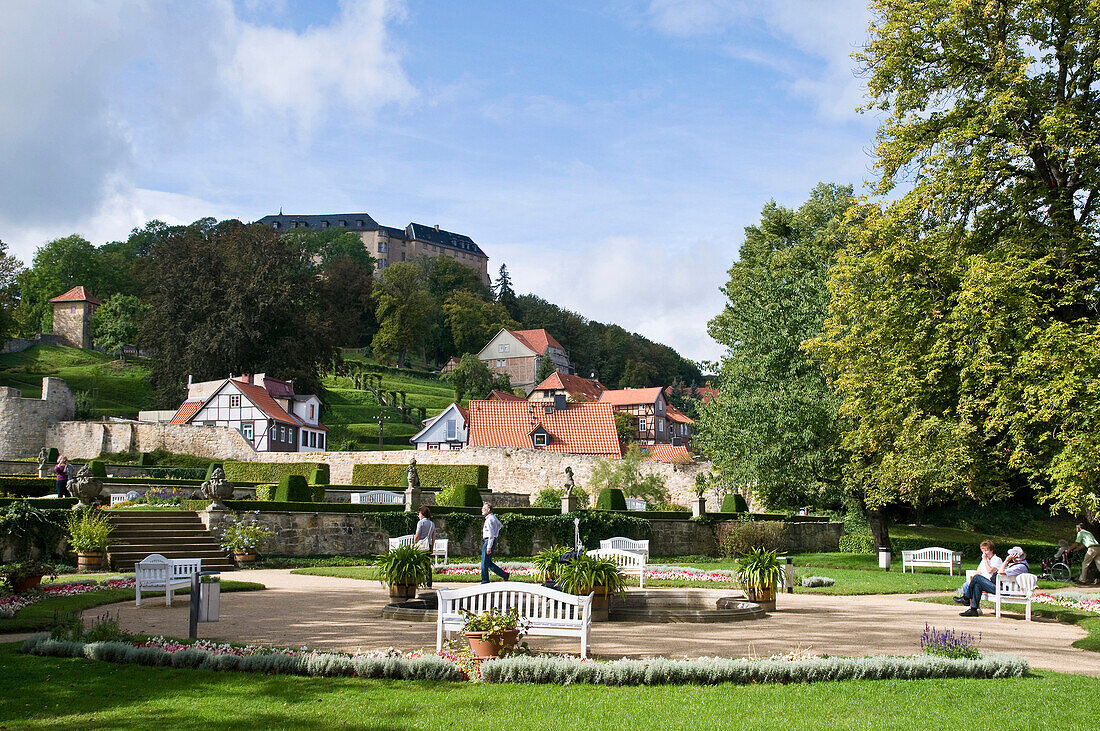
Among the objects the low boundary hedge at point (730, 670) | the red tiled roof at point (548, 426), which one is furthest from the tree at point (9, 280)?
the low boundary hedge at point (730, 670)

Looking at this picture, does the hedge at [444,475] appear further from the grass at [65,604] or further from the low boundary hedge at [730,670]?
the low boundary hedge at [730,670]

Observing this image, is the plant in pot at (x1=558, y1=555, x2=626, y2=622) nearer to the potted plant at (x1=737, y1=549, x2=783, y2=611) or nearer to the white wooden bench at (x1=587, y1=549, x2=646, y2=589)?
the potted plant at (x1=737, y1=549, x2=783, y2=611)

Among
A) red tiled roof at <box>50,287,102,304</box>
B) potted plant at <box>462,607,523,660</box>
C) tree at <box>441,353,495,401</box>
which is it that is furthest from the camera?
red tiled roof at <box>50,287,102,304</box>

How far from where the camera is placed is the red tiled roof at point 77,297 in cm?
7850

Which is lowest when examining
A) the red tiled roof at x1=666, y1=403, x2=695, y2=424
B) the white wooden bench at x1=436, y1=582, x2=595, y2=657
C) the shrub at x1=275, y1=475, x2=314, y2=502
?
the white wooden bench at x1=436, y1=582, x2=595, y2=657

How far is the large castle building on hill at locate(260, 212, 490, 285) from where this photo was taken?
134750mm

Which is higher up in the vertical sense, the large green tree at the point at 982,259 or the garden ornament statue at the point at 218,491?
the large green tree at the point at 982,259

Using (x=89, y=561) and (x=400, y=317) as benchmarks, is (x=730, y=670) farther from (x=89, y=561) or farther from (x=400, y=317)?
(x=400, y=317)

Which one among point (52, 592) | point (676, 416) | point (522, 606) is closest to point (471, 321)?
point (676, 416)

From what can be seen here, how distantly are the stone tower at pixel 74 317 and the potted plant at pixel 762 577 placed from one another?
7904cm

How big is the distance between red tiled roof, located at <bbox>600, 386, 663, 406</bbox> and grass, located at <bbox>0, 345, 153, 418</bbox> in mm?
39013

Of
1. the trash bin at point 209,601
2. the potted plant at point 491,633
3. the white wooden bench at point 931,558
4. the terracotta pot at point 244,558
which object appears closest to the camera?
the potted plant at point 491,633

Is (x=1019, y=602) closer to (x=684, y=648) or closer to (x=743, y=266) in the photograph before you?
(x=684, y=648)

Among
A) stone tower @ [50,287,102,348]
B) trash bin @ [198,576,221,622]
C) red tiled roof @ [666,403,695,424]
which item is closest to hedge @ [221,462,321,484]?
trash bin @ [198,576,221,622]
